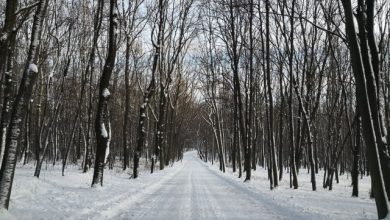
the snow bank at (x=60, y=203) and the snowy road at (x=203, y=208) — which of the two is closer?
the snow bank at (x=60, y=203)

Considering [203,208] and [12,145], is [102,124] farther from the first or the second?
[12,145]

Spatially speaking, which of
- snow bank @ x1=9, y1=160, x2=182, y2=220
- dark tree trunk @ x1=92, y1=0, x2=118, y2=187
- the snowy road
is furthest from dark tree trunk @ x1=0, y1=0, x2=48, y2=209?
dark tree trunk @ x1=92, y1=0, x2=118, y2=187

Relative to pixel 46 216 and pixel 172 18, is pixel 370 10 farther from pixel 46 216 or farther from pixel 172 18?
pixel 172 18

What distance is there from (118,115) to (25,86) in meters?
47.3

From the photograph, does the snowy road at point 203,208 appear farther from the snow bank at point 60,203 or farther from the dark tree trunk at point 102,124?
the dark tree trunk at point 102,124

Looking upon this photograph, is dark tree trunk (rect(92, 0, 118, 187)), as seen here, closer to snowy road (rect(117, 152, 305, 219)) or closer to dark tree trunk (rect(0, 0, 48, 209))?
snowy road (rect(117, 152, 305, 219))

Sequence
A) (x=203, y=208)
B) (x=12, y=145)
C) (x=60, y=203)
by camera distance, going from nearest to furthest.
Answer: (x=12, y=145) → (x=60, y=203) → (x=203, y=208)

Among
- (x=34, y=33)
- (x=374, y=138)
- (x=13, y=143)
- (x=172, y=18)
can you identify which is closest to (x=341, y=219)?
(x=374, y=138)

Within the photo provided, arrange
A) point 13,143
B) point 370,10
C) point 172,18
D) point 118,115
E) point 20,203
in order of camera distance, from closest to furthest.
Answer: point 13,143, point 20,203, point 370,10, point 172,18, point 118,115

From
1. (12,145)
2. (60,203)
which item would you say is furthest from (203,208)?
(12,145)

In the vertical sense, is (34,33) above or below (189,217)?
above

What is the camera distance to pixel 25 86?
29.7ft

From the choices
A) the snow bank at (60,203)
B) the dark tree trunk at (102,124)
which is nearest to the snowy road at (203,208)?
the snow bank at (60,203)

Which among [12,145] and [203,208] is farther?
[203,208]
